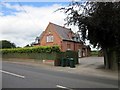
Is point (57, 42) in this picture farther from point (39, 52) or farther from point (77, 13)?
point (77, 13)

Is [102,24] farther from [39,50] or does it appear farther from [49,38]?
[49,38]

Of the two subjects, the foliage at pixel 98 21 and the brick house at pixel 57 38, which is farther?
the brick house at pixel 57 38

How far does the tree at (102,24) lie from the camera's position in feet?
61.7

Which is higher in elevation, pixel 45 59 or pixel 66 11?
pixel 66 11

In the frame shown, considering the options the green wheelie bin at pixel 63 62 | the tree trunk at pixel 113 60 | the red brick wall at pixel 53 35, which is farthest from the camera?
the red brick wall at pixel 53 35

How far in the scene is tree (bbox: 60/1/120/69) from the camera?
18.8 metres

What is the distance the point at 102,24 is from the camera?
69.2 feet

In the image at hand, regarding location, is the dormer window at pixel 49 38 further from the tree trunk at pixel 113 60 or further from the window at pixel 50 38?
the tree trunk at pixel 113 60

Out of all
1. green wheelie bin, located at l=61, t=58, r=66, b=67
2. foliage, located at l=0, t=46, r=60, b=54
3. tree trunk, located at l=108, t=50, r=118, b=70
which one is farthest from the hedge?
tree trunk, located at l=108, t=50, r=118, b=70

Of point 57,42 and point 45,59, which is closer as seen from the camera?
point 45,59

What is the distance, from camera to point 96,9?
767 inches

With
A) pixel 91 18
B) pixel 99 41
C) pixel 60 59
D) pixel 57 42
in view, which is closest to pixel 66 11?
pixel 91 18

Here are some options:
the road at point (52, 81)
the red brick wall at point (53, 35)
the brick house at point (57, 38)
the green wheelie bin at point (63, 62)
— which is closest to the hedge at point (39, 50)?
the green wheelie bin at point (63, 62)

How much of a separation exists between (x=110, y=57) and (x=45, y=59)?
50.7 feet
